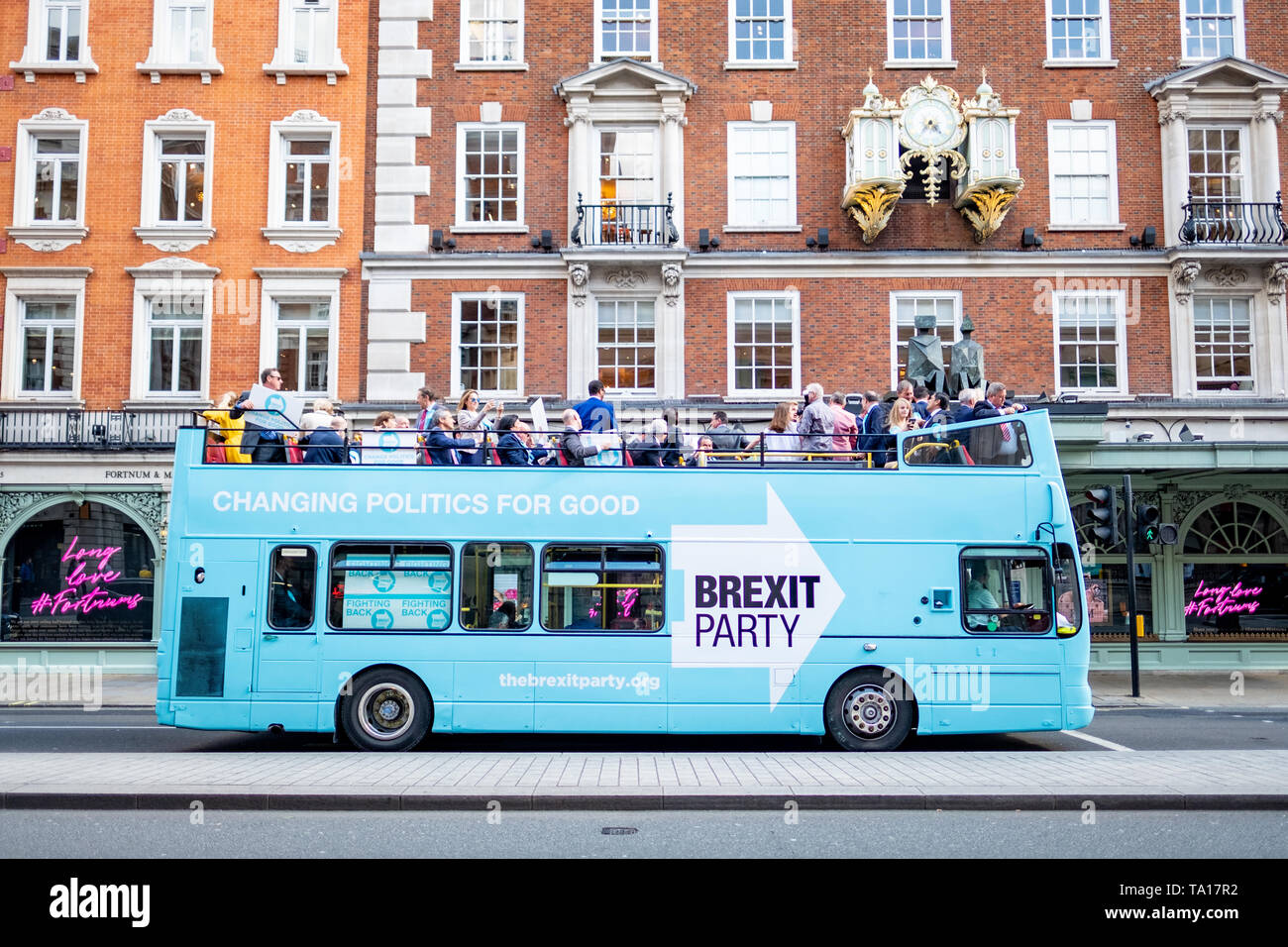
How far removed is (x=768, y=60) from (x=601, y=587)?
48.0ft

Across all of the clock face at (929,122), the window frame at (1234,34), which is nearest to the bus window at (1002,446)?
the clock face at (929,122)

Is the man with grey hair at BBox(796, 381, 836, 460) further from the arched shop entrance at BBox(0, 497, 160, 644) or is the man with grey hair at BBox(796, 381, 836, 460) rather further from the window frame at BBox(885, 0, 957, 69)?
the arched shop entrance at BBox(0, 497, 160, 644)

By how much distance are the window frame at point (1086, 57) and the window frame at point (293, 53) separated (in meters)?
14.6

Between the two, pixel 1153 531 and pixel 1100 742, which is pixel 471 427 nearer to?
pixel 1100 742

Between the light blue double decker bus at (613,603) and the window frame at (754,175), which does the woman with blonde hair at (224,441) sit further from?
the window frame at (754,175)

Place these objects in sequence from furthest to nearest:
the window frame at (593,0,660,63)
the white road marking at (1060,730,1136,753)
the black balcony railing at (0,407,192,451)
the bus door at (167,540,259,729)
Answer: the window frame at (593,0,660,63), the black balcony railing at (0,407,192,451), the white road marking at (1060,730,1136,753), the bus door at (167,540,259,729)

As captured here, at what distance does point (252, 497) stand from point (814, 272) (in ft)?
43.8

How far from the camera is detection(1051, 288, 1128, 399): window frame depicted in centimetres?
2098

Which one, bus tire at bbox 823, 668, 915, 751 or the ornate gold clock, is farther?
the ornate gold clock

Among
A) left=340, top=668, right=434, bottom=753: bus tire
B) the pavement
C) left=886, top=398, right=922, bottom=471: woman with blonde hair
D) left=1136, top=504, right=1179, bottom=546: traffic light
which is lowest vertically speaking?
the pavement

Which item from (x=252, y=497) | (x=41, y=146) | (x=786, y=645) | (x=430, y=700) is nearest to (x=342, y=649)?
(x=430, y=700)

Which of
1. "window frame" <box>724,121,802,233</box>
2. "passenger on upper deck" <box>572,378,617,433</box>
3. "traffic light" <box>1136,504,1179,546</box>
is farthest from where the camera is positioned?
"window frame" <box>724,121,802,233</box>

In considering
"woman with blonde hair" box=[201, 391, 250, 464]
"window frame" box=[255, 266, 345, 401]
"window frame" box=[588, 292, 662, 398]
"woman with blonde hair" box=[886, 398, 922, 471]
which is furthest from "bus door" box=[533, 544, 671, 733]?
"window frame" box=[255, 266, 345, 401]

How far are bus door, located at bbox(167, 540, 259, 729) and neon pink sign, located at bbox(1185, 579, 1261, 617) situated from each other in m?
18.3
